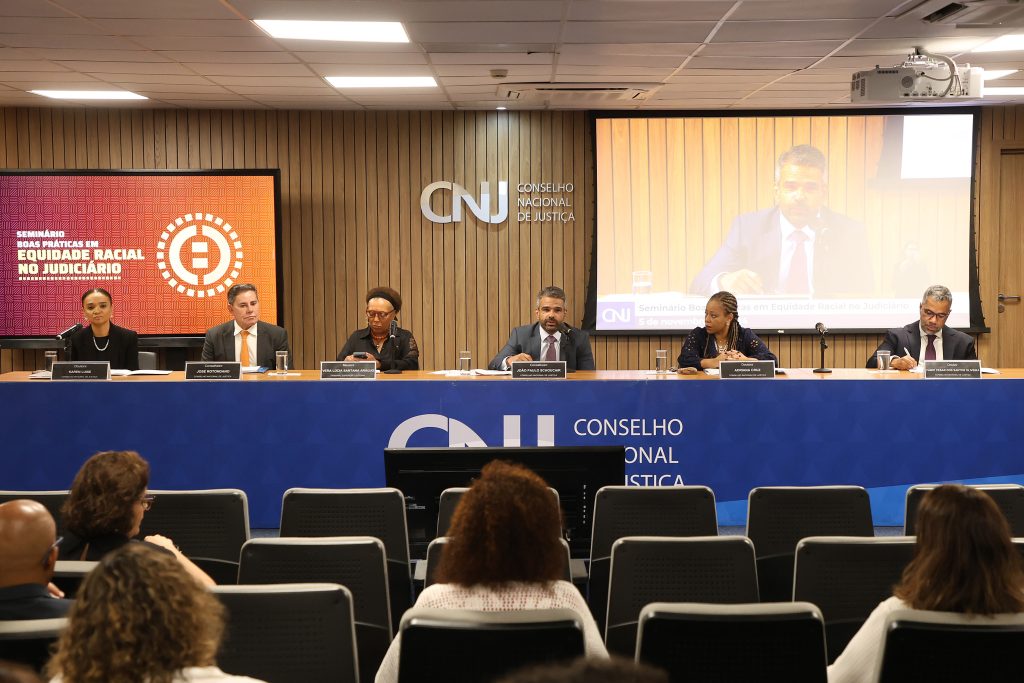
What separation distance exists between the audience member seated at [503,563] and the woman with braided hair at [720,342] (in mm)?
3915

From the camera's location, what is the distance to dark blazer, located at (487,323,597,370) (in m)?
6.17

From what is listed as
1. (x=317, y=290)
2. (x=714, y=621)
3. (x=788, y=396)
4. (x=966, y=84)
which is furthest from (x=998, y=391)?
(x=317, y=290)

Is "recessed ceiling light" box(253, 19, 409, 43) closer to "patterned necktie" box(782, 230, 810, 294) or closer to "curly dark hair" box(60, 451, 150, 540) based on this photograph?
"curly dark hair" box(60, 451, 150, 540)

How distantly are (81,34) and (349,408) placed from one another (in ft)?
8.77

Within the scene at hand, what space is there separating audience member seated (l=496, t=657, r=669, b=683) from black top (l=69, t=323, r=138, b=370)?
6.17 meters

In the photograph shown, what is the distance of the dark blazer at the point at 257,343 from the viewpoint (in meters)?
6.31

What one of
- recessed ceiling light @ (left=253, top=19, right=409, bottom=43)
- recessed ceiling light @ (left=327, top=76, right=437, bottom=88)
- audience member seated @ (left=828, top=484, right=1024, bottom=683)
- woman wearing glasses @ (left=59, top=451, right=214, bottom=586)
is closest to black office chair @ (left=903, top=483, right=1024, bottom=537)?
audience member seated @ (left=828, top=484, right=1024, bottom=683)

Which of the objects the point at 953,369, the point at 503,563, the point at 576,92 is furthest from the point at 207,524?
the point at 576,92

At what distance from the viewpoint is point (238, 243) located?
26.7 ft

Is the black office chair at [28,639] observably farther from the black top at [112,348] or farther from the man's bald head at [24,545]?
the black top at [112,348]

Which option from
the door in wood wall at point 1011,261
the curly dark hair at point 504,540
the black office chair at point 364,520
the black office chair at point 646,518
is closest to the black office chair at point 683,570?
the curly dark hair at point 504,540

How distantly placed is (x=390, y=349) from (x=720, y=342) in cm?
215

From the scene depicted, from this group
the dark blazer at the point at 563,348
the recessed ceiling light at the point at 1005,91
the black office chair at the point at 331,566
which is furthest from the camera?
the recessed ceiling light at the point at 1005,91

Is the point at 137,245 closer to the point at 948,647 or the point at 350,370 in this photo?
the point at 350,370
